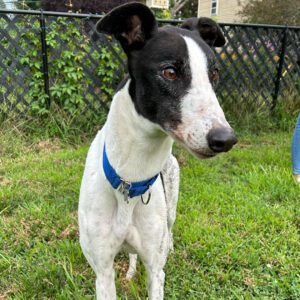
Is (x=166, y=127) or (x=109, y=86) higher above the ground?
(x=166, y=127)

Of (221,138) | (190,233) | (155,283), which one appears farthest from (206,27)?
(190,233)

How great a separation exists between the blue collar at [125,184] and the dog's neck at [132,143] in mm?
21

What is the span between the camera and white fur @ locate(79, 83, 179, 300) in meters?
1.69


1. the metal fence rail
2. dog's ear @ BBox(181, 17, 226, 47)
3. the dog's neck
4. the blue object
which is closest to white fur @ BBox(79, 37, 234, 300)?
the dog's neck

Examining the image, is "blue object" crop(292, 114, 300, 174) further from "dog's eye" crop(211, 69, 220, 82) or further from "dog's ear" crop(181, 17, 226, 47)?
"dog's eye" crop(211, 69, 220, 82)

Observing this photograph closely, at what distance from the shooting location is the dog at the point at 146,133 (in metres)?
1.44

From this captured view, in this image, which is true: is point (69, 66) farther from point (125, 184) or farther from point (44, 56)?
point (125, 184)

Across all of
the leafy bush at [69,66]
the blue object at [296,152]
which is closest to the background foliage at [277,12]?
the leafy bush at [69,66]

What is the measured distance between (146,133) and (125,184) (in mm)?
285

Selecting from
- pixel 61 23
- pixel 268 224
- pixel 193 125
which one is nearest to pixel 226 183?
pixel 268 224

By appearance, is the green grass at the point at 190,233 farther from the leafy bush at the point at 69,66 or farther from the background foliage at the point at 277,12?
the background foliage at the point at 277,12

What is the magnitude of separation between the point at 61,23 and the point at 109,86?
108cm

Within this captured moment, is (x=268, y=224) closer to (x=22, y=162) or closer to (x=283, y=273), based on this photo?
(x=283, y=273)

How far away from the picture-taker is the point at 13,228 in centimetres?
299
